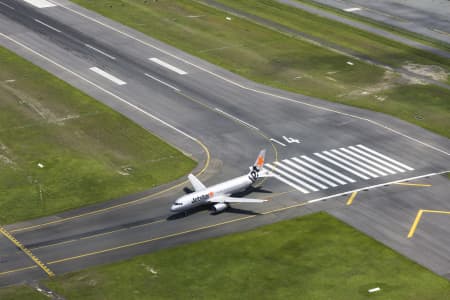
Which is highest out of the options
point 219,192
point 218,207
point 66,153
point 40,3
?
point 40,3

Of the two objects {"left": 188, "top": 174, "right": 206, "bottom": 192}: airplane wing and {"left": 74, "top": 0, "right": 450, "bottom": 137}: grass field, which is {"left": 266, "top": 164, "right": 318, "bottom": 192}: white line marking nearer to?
→ {"left": 188, "top": 174, "right": 206, "bottom": 192}: airplane wing

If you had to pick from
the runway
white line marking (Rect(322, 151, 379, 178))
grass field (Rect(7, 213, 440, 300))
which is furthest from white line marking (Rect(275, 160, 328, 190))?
grass field (Rect(7, 213, 440, 300))

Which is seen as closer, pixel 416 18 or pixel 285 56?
pixel 285 56

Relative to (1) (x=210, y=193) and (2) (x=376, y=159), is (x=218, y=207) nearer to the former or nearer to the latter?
(1) (x=210, y=193)

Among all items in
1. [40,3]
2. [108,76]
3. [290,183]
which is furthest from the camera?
[40,3]

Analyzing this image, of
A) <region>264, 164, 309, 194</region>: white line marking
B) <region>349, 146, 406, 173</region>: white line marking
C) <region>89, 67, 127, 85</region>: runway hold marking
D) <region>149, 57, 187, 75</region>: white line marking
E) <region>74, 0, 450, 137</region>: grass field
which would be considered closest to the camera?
<region>264, 164, 309, 194</region>: white line marking

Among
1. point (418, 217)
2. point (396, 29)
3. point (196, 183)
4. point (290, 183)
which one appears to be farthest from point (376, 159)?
point (396, 29)

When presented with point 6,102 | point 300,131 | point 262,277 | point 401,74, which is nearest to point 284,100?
point 300,131
